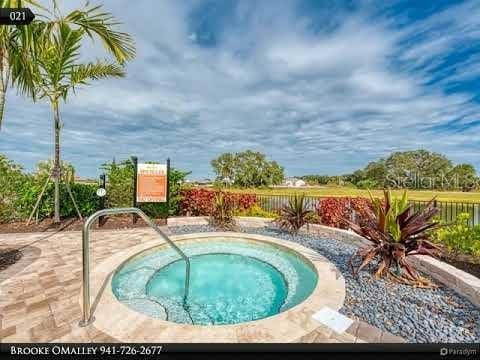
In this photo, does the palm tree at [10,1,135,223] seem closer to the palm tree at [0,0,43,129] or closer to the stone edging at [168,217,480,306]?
the palm tree at [0,0,43,129]

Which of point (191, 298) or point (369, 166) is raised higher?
point (369, 166)

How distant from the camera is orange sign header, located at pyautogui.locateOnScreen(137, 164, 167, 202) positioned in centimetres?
777

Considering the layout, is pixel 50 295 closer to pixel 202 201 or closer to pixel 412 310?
pixel 412 310

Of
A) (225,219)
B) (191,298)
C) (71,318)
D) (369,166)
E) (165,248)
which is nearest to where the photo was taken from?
(71,318)

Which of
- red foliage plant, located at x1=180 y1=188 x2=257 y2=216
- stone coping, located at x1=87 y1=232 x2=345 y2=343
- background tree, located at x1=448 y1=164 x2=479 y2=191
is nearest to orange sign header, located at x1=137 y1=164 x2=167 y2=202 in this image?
red foliage plant, located at x1=180 y1=188 x2=257 y2=216

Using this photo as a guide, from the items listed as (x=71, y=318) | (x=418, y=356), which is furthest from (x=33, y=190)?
(x=418, y=356)

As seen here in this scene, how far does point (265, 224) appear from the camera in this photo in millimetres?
7914

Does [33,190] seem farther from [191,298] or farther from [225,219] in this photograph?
[191,298]

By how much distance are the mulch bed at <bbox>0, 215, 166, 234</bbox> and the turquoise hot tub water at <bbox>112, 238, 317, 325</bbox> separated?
8.92 ft

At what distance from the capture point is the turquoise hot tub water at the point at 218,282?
3391 millimetres

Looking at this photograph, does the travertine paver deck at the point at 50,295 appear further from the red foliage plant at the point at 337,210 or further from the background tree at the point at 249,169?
the background tree at the point at 249,169

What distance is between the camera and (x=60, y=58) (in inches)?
254

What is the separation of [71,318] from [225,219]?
5.28 metres

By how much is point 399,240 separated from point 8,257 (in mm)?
6734
